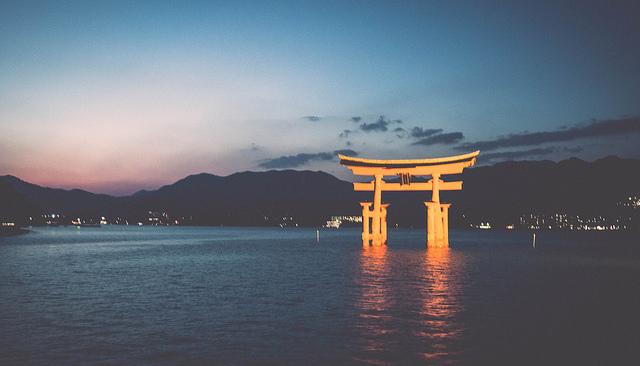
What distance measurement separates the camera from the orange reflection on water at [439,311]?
1116cm

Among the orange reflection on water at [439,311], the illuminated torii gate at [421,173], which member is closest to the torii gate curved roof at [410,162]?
the illuminated torii gate at [421,173]

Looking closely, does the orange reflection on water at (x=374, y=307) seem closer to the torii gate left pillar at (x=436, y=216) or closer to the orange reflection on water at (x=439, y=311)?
the orange reflection on water at (x=439, y=311)

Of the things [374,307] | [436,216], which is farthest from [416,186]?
[374,307]

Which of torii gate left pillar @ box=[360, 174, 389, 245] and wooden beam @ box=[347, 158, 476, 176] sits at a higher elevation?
wooden beam @ box=[347, 158, 476, 176]

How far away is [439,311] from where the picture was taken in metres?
15.8

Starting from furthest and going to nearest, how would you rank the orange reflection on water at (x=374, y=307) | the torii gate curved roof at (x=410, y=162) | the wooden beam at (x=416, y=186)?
the wooden beam at (x=416, y=186) < the torii gate curved roof at (x=410, y=162) < the orange reflection on water at (x=374, y=307)

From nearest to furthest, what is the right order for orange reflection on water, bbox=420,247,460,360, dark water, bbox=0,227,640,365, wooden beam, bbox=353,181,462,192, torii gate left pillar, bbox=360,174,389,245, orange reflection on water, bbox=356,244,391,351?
dark water, bbox=0,227,640,365, orange reflection on water, bbox=420,247,460,360, orange reflection on water, bbox=356,244,391,351, wooden beam, bbox=353,181,462,192, torii gate left pillar, bbox=360,174,389,245

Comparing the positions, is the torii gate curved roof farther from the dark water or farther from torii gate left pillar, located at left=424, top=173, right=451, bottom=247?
the dark water

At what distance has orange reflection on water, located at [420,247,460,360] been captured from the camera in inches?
439

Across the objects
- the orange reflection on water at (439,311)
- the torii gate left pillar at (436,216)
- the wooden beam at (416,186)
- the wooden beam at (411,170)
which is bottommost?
the orange reflection on water at (439,311)

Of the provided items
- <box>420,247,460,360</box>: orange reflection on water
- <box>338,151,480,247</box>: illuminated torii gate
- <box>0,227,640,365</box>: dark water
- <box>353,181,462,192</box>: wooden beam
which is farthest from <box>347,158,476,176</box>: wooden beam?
<box>0,227,640,365</box>: dark water

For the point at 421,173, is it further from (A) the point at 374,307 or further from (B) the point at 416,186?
(A) the point at 374,307

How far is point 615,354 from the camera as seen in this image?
1048 centimetres

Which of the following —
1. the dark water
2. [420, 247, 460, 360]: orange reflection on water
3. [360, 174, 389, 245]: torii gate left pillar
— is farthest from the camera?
[360, 174, 389, 245]: torii gate left pillar
